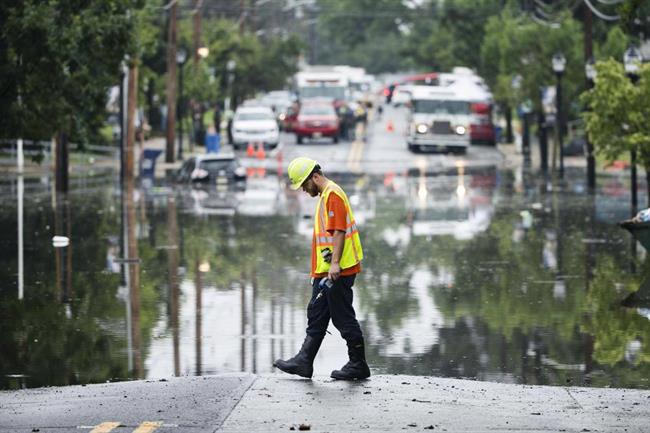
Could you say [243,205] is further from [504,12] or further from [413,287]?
[504,12]

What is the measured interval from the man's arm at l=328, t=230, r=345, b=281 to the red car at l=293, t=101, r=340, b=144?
58825 millimetres

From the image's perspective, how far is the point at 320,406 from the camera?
35.0 ft

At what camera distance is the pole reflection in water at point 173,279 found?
14.8m

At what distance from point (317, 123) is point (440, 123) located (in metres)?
7.00

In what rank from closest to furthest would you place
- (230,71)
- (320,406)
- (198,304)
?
(320,406) < (198,304) < (230,71)

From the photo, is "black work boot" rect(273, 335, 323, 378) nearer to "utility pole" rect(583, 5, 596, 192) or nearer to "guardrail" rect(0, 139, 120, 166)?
"utility pole" rect(583, 5, 596, 192)

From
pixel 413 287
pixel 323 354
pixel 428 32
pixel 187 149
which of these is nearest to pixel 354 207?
pixel 413 287

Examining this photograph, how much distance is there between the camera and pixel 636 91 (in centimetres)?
3050

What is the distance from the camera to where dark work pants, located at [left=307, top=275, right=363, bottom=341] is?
1187 centimetres

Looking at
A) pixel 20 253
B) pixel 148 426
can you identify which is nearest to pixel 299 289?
pixel 20 253

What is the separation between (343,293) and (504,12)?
65397mm

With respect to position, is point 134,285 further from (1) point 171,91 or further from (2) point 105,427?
(1) point 171,91

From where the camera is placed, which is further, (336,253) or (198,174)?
(198,174)

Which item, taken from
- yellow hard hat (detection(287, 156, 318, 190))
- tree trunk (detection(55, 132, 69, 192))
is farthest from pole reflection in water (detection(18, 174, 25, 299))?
yellow hard hat (detection(287, 156, 318, 190))
